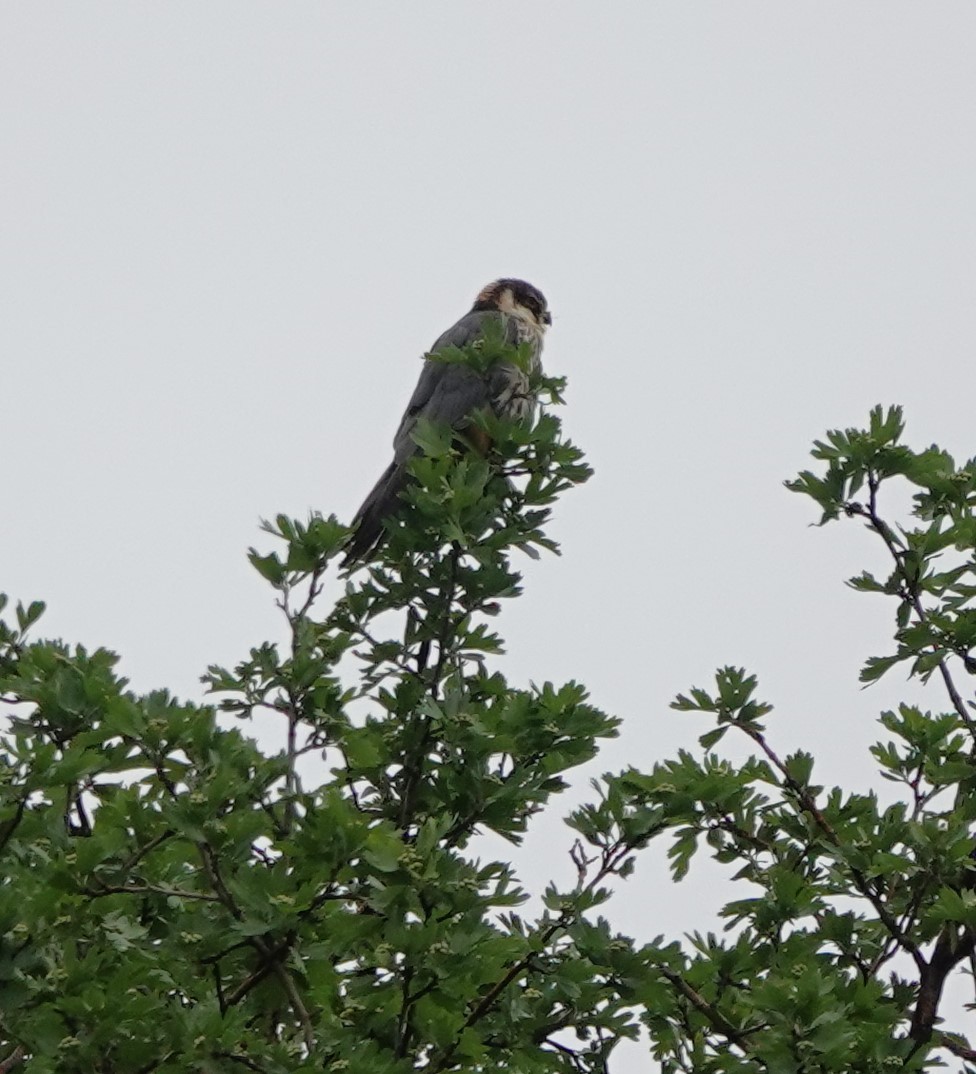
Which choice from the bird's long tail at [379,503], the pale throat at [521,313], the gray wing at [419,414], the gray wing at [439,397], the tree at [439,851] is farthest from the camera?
the pale throat at [521,313]

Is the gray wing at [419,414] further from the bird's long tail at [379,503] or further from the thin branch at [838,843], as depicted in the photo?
the thin branch at [838,843]

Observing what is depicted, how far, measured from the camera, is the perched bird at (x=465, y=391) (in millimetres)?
5191

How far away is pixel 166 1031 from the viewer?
→ 356cm

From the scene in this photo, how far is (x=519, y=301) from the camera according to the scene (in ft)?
32.1

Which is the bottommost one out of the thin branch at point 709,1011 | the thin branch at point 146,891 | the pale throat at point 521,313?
the thin branch at point 709,1011

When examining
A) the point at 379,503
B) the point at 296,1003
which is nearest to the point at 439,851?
the point at 296,1003

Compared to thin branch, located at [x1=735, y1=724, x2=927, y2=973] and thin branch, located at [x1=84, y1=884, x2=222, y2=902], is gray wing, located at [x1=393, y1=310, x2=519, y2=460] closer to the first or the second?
thin branch, located at [x1=735, y1=724, x2=927, y2=973]

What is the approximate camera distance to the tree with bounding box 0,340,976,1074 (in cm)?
359

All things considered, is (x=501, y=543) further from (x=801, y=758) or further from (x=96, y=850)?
(x=96, y=850)

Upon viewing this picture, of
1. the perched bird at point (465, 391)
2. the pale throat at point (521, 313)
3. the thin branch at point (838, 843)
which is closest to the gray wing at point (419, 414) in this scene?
the perched bird at point (465, 391)

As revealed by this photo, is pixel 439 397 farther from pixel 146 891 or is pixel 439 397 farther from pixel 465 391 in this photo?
Answer: pixel 146 891

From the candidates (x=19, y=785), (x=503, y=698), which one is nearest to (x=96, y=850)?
(x=19, y=785)

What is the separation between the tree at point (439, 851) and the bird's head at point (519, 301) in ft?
15.5

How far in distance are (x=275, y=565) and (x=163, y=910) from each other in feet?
3.59
